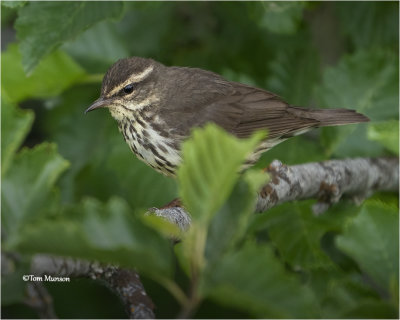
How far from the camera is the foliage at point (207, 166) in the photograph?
1.56 m

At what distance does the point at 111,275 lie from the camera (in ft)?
7.71

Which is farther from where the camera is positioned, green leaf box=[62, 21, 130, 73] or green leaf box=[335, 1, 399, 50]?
green leaf box=[335, 1, 399, 50]

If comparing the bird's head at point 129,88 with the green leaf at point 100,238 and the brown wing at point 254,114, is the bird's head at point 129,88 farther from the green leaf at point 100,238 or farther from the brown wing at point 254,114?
the green leaf at point 100,238

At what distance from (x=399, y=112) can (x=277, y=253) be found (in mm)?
1060

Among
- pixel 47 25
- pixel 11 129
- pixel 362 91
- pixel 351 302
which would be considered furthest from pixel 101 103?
pixel 351 302

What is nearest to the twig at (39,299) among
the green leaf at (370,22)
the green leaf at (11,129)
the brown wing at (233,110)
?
the green leaf at (11,129)

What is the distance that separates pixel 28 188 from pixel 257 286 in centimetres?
62

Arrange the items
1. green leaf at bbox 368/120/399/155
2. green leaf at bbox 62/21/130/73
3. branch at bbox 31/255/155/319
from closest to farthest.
A: branch at bbox 31/255/155/319
green leaf at bbox 368/120/399/155
green leaf at bbox 62/21/130/73

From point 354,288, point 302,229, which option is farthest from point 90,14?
point 354,288

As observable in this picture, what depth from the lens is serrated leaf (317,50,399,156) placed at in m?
3.95

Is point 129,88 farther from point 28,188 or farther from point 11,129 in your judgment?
point 28,188

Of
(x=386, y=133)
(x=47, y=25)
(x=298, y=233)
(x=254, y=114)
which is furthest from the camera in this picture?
(x=254, y=114)

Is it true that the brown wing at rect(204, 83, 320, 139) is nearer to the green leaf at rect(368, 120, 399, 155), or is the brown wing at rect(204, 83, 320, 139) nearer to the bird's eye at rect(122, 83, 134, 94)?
the bird's eye at rect(122, 83, 134, 94)

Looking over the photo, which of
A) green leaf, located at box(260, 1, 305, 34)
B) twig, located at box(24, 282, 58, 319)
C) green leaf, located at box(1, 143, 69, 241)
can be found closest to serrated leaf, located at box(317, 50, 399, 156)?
green leaf, located at box(260, 1, 305, 34)
